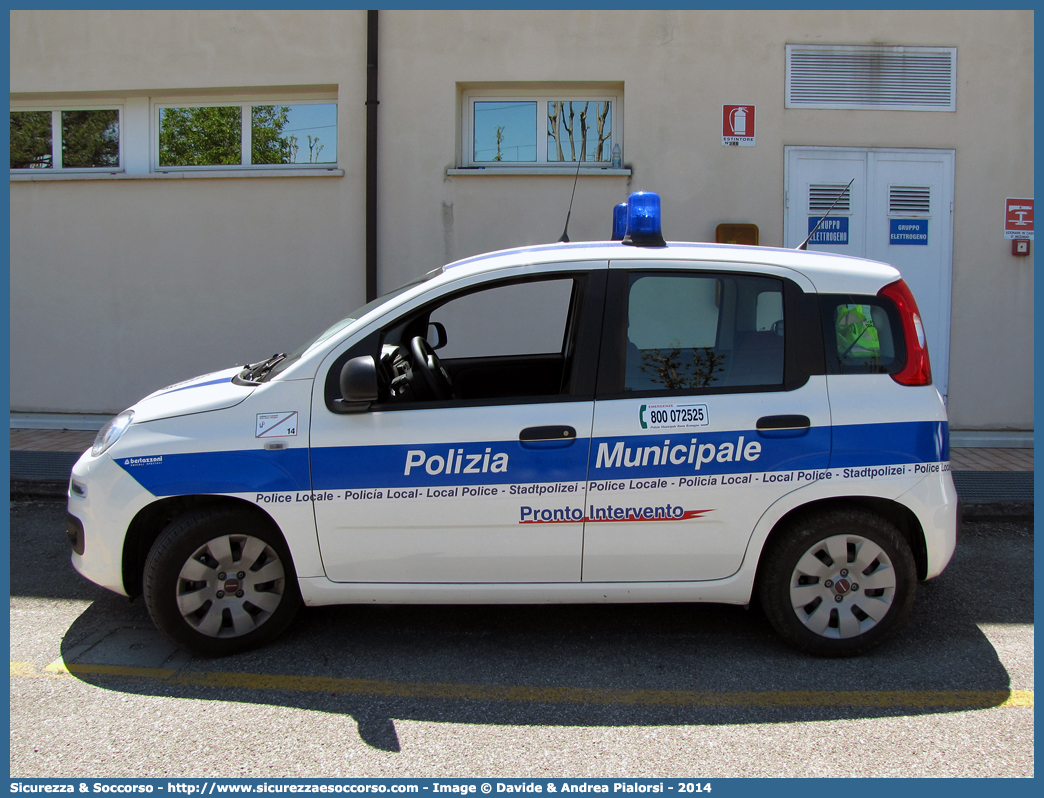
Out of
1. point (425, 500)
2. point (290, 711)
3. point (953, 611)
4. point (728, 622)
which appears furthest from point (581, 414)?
point (953, 611)

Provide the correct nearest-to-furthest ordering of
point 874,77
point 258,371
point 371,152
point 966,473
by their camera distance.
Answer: point 258,371, point 966,473, point 874,77, point 371,152

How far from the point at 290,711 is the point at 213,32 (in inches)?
283

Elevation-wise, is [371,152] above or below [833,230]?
above

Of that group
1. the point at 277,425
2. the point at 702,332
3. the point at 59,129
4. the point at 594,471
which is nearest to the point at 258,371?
the point at 277,425

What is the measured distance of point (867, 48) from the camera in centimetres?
772

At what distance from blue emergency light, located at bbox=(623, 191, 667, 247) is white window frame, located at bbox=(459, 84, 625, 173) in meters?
4.25

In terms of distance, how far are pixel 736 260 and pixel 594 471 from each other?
45.7 inches

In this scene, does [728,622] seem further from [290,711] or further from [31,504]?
[31,504]

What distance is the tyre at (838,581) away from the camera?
3547 mm

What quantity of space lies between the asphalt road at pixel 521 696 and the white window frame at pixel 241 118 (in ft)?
16.8

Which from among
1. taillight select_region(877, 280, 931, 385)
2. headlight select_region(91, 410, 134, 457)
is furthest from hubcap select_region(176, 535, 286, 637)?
taillight select_region(877, 280, 931, 385)

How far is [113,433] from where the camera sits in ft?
12.1

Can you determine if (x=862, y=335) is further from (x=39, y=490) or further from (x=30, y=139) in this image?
(x=30, y=139)

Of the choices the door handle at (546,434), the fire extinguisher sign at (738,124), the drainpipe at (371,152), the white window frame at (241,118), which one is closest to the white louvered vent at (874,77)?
the fire extinguisher sign at (738,124)
